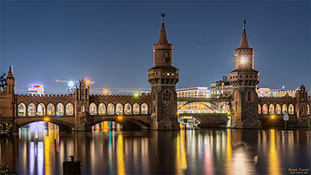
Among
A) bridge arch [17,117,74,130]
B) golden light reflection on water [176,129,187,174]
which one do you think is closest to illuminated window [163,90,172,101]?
bridge arch [17,117,74,130]

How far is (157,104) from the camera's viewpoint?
3314 inches

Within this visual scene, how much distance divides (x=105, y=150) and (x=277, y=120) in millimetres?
66349

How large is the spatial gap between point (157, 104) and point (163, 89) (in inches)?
138

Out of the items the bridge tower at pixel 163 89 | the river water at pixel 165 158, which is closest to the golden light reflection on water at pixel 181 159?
the river water at pixel 165 158

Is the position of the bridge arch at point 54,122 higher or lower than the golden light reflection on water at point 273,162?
higher

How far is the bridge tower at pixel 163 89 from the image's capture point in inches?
3314

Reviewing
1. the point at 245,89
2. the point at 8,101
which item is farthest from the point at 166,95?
the point at 8,101

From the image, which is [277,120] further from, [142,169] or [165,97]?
[142,169]

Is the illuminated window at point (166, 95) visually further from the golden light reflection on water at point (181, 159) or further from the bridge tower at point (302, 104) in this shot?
the bridge tower at point (302, 104)

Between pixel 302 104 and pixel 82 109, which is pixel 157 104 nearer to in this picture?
pixel 82 109

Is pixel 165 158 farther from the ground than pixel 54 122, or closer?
closer

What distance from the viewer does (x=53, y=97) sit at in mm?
81188

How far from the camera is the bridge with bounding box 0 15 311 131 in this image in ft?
255

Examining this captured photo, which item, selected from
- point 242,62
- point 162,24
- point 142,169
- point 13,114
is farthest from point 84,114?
point 142,169
